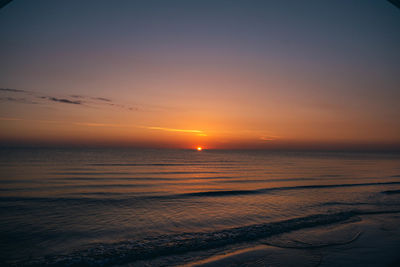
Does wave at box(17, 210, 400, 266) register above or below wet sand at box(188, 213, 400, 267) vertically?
below

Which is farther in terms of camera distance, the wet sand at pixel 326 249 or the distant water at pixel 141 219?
the distant water at pixel 141 219

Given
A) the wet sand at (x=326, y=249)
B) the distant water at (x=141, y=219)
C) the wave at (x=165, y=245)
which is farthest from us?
the distant water at (x=141, y=219)

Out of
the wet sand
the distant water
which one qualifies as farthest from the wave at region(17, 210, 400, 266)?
the wet sand

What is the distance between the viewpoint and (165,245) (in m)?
7.55

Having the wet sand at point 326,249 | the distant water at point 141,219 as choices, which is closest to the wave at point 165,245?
the distant water at point 141,219

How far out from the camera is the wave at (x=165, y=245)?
653 centimetres

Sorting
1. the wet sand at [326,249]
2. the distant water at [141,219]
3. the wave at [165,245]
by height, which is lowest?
the distant water at [141,219]

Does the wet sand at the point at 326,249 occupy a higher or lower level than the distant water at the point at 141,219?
higher

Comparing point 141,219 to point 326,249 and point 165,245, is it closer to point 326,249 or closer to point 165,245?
point 165,245

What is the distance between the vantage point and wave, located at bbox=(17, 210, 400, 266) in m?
6.53

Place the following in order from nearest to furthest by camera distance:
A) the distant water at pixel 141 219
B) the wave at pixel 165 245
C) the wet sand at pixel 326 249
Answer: the wet sand at pixel 326 249 → the wave at pixel 165 245 → the distant water at pixel 141 219

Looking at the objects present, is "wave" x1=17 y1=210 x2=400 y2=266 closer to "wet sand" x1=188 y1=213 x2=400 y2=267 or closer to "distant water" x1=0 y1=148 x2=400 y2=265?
"distant water" x1=0 y1=148 x2=400 y2=265

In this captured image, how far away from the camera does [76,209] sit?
40.9 ft

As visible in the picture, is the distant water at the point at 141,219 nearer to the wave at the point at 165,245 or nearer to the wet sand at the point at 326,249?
the wave at the point at 165,245
